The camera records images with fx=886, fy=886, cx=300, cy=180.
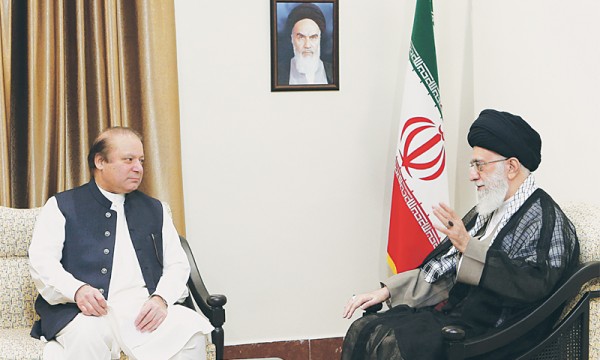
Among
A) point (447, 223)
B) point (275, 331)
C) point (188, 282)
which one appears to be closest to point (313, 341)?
point (275, 331)

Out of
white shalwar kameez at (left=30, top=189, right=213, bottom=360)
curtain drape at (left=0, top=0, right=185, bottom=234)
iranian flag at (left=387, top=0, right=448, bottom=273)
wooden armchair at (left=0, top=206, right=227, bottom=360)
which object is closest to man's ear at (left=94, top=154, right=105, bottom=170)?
white shalwar kameez at (left=30, top=189, right=213, bottom=360)

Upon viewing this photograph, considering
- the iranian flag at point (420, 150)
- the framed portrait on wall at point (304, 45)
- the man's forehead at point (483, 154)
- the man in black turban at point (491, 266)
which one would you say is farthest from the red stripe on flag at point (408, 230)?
the man's forehead at point (483, 154)

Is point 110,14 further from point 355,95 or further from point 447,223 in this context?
point 447,223

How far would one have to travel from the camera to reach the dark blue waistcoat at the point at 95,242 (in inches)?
134

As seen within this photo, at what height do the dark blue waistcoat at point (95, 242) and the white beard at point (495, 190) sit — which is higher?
the white beard at point (495, 190)

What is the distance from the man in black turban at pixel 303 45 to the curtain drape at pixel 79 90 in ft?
1.91

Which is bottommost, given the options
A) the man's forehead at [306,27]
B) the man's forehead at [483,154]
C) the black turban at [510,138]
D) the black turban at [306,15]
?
the man's forehead at [483,154]

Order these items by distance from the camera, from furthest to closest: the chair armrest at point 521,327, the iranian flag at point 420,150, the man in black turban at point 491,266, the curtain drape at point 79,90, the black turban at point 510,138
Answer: the iranian flag at point 420,150, the curtain drape at point 79,90, the black turban at point 510,138, the man in black turban at point 491,266, the chair armrest at point 521,327

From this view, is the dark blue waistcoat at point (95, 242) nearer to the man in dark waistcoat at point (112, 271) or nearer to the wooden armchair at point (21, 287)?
the man in dark waistcoat at point (112, 271)

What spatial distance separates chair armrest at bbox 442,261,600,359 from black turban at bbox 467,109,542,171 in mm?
450

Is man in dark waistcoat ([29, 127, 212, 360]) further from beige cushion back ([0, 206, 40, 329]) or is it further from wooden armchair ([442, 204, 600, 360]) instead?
wooden armchair ([442, 204, 600, 360])

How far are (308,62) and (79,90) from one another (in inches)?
44.7

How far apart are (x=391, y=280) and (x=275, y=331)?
128 cm

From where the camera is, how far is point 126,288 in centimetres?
347
